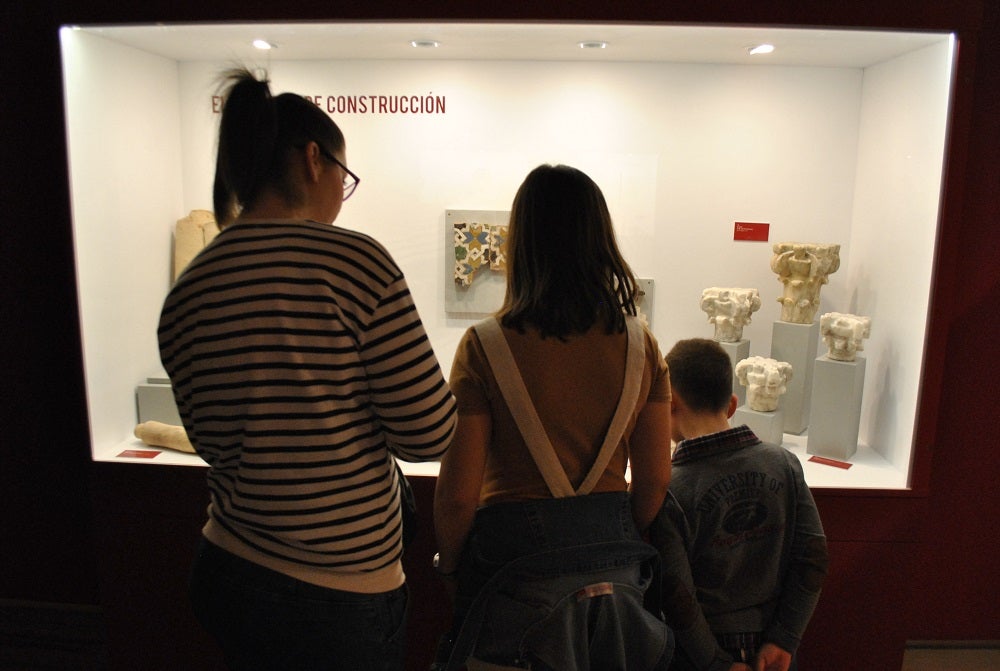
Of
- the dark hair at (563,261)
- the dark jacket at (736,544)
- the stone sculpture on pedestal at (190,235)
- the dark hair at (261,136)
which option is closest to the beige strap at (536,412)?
the dark hair at (563,261)

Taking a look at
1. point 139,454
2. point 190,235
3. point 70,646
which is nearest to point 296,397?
point 139,454

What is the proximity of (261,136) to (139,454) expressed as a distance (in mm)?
1651

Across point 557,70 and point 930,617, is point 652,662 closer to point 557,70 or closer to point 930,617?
point 930,617

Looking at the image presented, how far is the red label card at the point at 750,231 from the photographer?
2.93 meters

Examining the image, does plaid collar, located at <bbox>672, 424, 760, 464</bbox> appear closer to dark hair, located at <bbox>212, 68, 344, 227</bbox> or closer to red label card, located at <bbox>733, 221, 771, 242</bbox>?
dark hair, located at <bbox>212, 68, 344, 227</bbox>

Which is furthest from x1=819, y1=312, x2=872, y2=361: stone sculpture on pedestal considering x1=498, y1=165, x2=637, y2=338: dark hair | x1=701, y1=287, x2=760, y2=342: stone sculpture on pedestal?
x1=498, y1=165, x2=637, y2=338: dark hair

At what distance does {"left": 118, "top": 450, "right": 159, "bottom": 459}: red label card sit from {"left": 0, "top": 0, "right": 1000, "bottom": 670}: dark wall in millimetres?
60

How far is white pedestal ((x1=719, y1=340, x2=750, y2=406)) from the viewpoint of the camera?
279 centimetres

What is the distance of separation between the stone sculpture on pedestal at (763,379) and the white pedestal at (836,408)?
4.8 inches

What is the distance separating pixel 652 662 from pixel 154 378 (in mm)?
2107

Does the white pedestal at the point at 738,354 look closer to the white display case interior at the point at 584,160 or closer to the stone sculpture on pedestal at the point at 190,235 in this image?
the white display case interior at the point at 584,160

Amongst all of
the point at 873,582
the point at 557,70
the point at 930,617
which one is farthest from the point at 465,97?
the point at 930,617

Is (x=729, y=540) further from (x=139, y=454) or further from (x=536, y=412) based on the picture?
(x=139, y=454)

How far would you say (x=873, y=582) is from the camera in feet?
7.98
